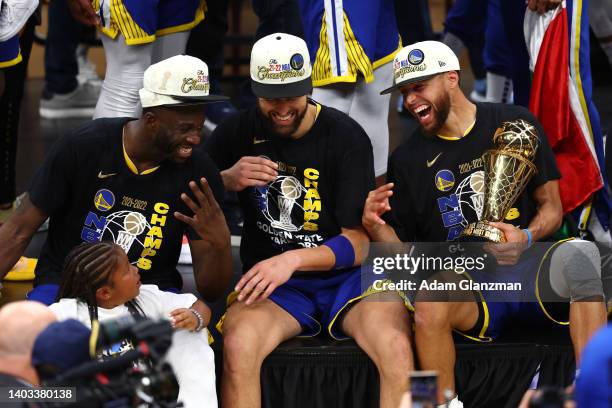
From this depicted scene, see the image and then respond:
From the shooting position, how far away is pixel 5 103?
5.46 meters

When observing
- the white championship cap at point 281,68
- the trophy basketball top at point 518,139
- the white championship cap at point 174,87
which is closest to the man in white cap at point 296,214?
the white championship cap at point 281,68

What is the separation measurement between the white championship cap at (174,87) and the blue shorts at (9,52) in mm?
1036

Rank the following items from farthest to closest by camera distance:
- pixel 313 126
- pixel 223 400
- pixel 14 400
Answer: pixel 313 126
pixel 223 400
pixel 14 400

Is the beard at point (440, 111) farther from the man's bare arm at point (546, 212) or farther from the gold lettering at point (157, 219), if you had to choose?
the gold lettering at point (157, 219)

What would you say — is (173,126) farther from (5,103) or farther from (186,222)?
(5,103)

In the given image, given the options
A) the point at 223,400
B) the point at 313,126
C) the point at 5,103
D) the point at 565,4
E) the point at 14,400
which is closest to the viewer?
the point at 14,400

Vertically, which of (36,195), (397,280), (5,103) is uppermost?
(5,103)

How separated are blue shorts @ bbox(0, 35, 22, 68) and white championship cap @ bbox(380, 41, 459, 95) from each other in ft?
5.35

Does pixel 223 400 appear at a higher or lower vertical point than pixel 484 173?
lower

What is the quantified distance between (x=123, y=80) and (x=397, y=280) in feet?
4.88

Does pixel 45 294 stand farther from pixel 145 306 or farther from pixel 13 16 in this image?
pixel 13 16

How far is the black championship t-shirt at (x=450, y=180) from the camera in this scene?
4398mm

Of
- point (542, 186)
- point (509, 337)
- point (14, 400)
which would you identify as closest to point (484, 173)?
point (542, 186)

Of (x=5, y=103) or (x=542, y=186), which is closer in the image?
(x=542, y=186)
